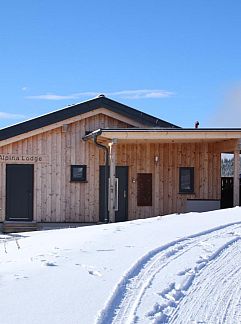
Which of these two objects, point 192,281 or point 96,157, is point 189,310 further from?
point 96,157

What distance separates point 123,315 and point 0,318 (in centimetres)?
97

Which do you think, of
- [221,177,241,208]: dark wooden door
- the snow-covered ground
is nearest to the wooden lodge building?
[221,177,241,208]: dark wooden door

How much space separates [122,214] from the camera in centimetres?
1800

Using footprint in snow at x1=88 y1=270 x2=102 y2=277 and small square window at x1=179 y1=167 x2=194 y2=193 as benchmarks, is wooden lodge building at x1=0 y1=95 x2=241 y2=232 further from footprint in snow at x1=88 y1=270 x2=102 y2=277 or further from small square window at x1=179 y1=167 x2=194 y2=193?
footprint in snow at x1=88 y1=270 x2=102 y2=277

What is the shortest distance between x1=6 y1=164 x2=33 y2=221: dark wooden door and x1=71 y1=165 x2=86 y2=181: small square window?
1.36 metres

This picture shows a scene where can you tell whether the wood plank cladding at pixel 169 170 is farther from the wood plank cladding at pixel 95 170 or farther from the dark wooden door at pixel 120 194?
the dark wooden door at pixel 120 194

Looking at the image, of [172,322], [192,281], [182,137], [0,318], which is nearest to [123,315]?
[172,322]

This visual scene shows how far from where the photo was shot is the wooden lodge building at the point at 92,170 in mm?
17516

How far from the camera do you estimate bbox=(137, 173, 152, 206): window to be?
1789 cm

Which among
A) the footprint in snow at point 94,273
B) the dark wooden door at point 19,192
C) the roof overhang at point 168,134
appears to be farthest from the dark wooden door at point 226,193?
the footprint in snow at point 94,273

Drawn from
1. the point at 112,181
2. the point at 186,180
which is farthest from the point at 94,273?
the point at 186,180

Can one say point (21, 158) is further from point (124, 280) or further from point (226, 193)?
point (124, 280)

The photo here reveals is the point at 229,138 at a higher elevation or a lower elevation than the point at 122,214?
higher

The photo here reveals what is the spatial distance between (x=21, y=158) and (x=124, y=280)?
12.5 meters
